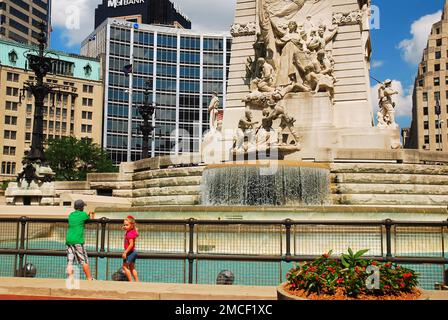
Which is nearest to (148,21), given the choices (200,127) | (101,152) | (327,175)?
(200,127)

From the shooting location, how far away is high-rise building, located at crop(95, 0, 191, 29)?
139 meters

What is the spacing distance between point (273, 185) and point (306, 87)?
27.7 feet

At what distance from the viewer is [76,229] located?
31.7 feet

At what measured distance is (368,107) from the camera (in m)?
28.5

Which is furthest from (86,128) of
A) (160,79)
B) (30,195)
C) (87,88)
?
(30,195)

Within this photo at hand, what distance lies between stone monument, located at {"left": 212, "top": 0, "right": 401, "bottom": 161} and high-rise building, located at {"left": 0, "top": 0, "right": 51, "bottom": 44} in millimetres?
87894

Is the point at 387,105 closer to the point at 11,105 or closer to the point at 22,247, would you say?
the point at 22,247

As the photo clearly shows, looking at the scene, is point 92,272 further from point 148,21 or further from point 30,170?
point 148,21

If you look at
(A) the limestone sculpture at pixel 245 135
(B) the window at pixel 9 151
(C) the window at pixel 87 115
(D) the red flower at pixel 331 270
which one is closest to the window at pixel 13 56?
(C) the window at pixel 87 115

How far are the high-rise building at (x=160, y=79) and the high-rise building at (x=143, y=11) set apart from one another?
30.4 m

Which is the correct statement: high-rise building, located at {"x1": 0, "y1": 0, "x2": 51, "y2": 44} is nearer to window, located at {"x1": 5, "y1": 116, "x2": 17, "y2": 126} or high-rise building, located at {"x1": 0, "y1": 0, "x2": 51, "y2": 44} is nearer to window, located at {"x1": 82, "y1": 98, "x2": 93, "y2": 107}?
window, located at {"x1": 82, "y1": 98, "x2": 93, "y2": 107}

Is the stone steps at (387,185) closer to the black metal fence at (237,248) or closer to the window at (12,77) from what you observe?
the black metal fence at (237,248)

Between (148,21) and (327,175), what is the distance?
123813mm
